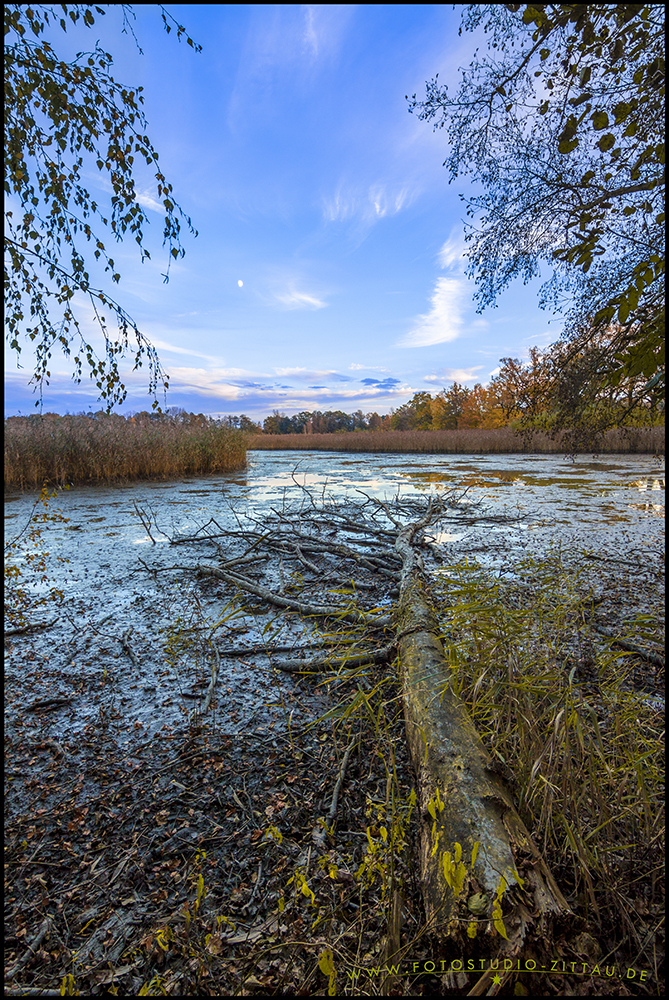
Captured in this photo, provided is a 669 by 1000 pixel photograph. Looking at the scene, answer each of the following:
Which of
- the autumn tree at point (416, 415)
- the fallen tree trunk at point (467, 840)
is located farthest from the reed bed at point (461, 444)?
the autumn tree at point (416, 415)

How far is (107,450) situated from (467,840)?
11860 mm

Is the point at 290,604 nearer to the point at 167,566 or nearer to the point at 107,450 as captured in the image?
the point at 167,566

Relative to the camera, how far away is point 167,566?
4.54 meters

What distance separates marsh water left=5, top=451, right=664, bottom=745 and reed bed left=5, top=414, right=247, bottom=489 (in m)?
0.80

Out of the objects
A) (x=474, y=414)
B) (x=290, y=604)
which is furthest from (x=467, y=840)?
(x=474, y=414)

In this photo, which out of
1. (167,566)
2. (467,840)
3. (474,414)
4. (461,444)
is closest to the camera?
(467,840)

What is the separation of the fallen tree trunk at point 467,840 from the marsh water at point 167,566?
0.75 metres

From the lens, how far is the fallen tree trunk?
0.98 metres

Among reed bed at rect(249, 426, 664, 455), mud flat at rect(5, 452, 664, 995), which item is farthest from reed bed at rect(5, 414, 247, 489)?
reed bed at rect(249, 426, 664, 455)

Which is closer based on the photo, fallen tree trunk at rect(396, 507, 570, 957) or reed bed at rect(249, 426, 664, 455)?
fallen tree trunk at rect(396, 507, 570, 957)

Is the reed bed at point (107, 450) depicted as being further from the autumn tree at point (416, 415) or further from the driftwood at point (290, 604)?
the autumn tree at point (416, 415)

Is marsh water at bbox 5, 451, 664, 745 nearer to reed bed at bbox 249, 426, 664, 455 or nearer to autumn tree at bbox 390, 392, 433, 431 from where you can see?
reed bed at bbox 249, 426, 664, 455

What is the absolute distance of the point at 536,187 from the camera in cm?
431

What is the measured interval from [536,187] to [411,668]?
15.9ft
